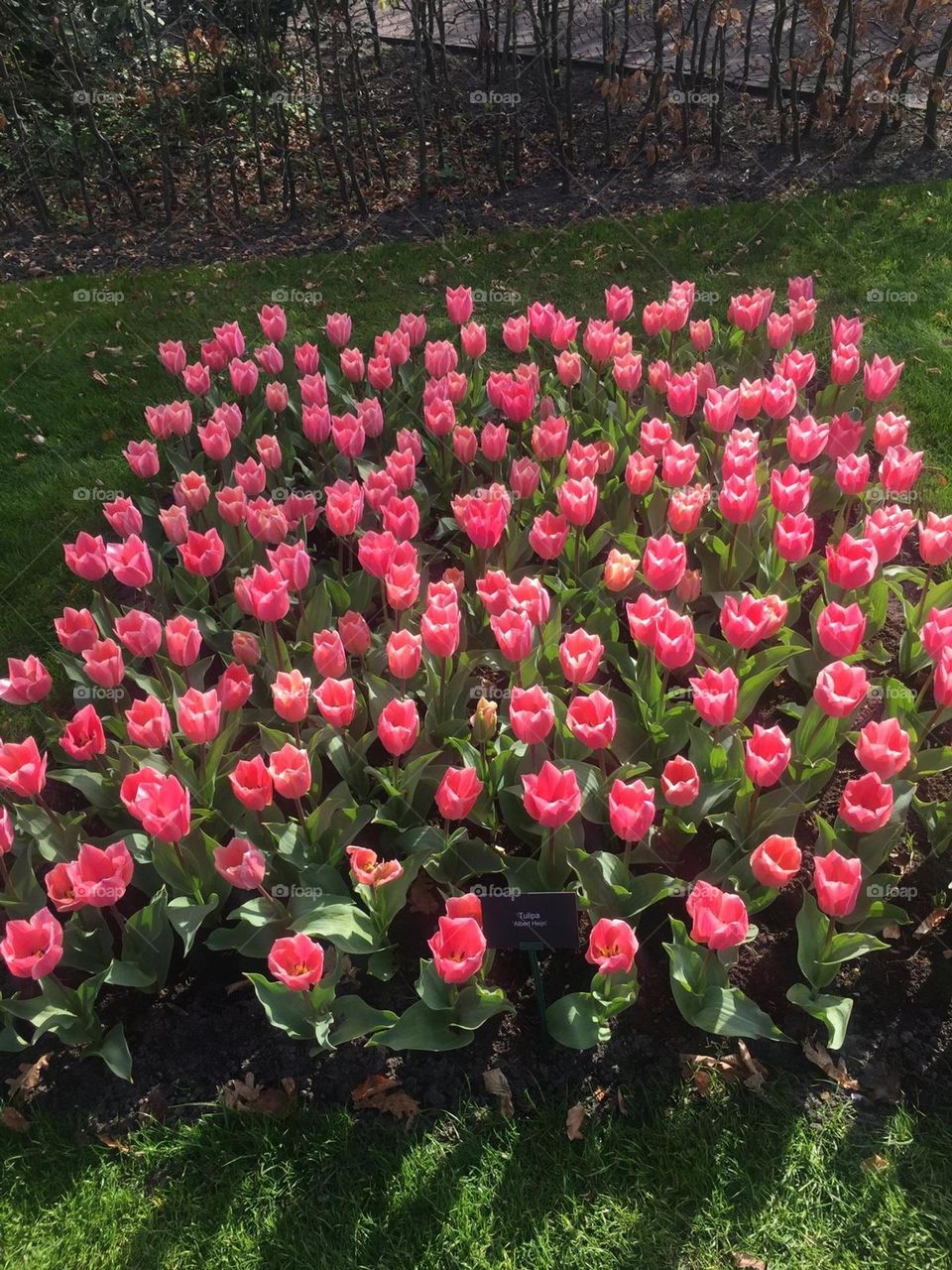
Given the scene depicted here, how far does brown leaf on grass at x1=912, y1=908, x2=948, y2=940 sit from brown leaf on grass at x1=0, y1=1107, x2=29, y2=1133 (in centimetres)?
243

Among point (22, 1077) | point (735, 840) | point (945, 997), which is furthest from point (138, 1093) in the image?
point (945, 997)

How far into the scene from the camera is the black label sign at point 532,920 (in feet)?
7.61

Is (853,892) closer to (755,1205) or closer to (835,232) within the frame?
(755,1205)

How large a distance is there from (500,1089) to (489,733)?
37.0 inches

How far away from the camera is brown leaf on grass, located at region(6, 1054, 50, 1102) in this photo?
8.57 feet

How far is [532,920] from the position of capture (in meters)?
2.34

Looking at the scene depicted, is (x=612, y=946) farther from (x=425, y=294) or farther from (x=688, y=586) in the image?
(x=425, y=294)

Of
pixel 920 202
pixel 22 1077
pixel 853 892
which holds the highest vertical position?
pixel 920 202

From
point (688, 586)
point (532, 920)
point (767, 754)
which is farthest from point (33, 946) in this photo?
point (688, 586)

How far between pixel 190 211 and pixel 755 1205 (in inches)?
333

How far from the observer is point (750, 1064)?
252cm

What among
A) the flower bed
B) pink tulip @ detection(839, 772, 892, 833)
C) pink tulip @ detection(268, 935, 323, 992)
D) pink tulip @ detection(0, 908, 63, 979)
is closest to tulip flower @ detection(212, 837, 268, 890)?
the flower bed

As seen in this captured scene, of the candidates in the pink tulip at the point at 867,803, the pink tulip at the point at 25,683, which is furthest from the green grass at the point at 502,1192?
the pink tulip at the point at 25,683

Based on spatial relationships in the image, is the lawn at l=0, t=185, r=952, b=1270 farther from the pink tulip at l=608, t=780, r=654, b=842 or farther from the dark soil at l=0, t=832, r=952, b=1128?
the pink tulip at l=608, t=780, r=654, b=842
